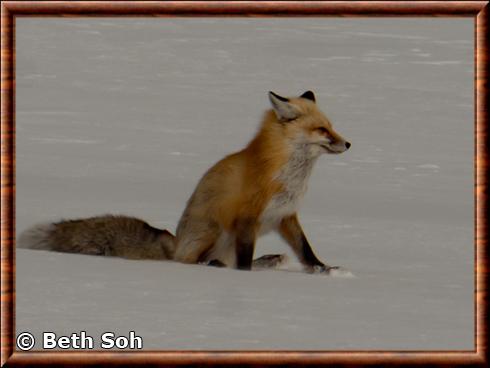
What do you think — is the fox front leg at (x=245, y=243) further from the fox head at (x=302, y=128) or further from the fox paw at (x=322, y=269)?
the fox head at (x=302, y=128)

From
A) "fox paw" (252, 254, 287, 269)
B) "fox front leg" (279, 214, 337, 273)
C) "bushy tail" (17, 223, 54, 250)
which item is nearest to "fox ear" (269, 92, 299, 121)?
"fox front leg" (279, 214, 337, 273)

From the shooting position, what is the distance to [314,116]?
798 centimetres

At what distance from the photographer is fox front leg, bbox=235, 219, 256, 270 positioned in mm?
7688

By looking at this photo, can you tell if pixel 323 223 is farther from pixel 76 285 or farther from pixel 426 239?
pixel 76 285

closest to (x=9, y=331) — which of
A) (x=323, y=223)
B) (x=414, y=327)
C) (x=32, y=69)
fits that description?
(x=414, y=327)

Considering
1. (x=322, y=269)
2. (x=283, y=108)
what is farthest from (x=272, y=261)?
(x=283, y=108)

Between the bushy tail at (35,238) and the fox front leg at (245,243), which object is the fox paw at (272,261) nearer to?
the fox front leg at (245,243)

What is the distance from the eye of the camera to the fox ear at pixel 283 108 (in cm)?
787

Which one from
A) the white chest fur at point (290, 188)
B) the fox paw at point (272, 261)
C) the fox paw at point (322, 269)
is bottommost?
the fox paw at point (322, 269)

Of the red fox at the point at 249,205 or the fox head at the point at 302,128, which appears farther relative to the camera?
the fox head at the point at 302,128

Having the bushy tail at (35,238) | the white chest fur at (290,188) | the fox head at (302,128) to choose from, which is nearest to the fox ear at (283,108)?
the fox head at (302,128)

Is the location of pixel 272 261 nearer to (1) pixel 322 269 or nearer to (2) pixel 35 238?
(1) pixel 322 269

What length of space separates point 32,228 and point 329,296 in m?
2.69

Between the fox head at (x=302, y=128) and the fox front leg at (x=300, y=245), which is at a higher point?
the fox head at (x=302, y=128)
